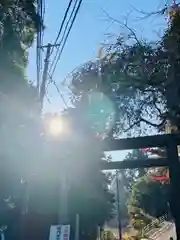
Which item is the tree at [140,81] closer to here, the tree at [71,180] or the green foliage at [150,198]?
the tree at [71,180]

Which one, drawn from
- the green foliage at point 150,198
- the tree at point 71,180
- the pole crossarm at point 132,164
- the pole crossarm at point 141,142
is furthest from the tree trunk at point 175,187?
the green foliage at point 150,198

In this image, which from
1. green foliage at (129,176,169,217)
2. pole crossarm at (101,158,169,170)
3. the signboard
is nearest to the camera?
the signboard

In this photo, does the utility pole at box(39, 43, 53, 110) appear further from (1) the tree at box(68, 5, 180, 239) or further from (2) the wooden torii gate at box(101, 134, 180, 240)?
(2) the wooden torii gate at box(101, 134, 180, 240)

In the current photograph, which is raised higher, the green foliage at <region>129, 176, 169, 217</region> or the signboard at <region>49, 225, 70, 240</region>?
the green foliage at <region>129, 176, 169, 217</region>

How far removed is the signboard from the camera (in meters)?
6.29

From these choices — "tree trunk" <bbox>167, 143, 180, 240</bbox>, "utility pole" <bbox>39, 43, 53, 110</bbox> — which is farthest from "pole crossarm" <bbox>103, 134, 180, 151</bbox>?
"utility pole" <bbox>39, 43, 53, 110</bbox>

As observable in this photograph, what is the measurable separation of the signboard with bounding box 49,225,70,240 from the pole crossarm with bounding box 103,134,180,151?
3.27 metres

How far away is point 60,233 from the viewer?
6.36 metres

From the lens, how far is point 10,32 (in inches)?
352

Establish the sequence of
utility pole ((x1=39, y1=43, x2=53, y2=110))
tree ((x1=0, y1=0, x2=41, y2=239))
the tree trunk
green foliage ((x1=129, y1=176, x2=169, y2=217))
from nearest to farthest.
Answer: the tree trunk < tree ((x1=0, y1=0, x2=41, y2=239)) < utility pole ((x1=39, y1=43, x2=53, y2=110)) < green foliage ((x1=129, y1=176, x2=169, y2=217))

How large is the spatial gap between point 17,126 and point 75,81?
216cm

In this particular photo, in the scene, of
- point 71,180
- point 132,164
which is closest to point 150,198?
point 71,180

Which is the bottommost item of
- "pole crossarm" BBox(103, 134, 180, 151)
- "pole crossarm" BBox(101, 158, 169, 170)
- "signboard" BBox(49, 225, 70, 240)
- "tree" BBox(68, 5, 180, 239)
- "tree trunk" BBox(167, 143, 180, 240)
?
"signboard" BBox(49, 225, 70, 240)

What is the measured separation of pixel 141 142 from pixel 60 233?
3569 mm
